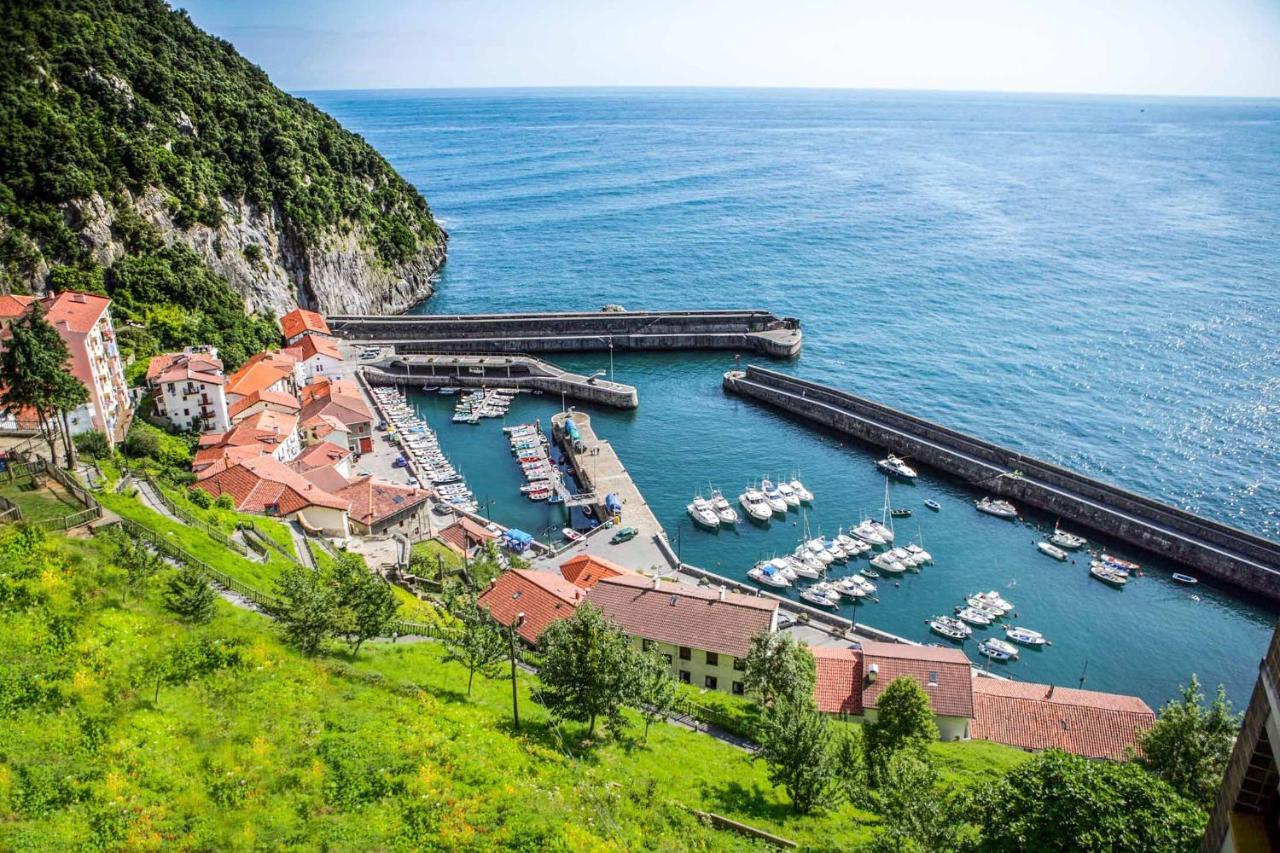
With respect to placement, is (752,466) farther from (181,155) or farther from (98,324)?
(181,155)

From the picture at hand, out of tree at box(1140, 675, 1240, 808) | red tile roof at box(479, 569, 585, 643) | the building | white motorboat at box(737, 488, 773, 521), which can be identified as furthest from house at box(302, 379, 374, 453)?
the building

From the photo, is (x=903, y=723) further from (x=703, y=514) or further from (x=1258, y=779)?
(x=703, y=514)

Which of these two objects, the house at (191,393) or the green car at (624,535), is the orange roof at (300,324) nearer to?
the house at (191,393)

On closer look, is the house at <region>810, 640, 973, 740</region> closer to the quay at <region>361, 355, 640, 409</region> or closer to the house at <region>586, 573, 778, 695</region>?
the house at <region>586, 573, 778, 695</region>

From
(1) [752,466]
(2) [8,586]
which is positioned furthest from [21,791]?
(1) [752,466]

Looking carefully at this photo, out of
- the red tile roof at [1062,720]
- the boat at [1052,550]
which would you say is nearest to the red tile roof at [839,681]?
the red tile roof at [1062,720]

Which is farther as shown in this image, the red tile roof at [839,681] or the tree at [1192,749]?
the red tile roof at [839,681]

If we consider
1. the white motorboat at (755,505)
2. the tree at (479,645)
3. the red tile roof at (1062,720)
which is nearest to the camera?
the tree at (479,645)
